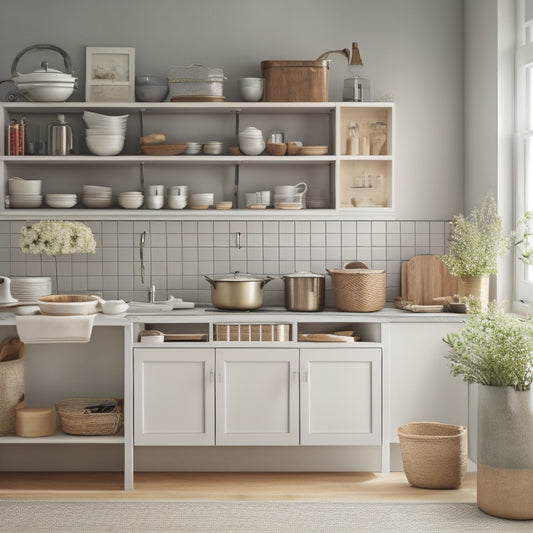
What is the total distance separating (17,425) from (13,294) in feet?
2.49

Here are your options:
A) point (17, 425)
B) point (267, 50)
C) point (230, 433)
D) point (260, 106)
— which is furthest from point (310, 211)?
point (17, 425)

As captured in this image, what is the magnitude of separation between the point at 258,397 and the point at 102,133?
1.84 meters

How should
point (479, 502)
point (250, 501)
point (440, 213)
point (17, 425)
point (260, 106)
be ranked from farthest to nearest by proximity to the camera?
point (440, 213), point (260, 106), point (17, 425), point (250, 501), point (479, 502)

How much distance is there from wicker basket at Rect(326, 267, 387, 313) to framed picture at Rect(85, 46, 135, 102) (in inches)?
67.5

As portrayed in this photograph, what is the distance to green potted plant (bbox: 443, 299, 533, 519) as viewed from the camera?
374cm

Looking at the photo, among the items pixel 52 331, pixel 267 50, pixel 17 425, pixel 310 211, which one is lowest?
pixel 17 425

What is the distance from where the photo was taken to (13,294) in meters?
4.84

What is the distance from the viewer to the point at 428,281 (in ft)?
17.3

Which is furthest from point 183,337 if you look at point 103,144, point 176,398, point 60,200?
point 103,144

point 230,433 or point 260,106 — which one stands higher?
point 260,106

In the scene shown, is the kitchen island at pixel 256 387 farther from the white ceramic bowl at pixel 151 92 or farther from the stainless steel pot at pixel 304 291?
the white ceramic bowl at pixel 151 92

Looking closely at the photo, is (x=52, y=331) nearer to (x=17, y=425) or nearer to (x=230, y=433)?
(x=17, y=425)

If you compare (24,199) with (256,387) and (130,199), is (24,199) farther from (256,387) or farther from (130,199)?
(256,387)

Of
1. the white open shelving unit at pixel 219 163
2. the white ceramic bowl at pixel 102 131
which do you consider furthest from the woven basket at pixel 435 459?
the white ceramic bowl at pixel 102 131
